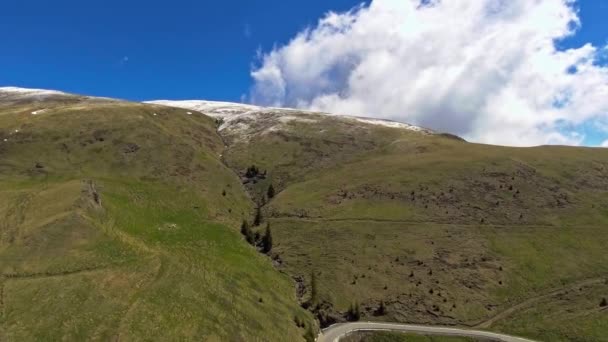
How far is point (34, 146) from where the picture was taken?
488ft

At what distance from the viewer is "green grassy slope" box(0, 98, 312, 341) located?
7056cm

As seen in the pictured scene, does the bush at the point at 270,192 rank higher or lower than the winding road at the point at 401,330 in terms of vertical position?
higher

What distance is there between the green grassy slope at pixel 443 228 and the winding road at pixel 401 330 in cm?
340

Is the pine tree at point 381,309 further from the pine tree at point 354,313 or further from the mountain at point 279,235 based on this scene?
the pine tree at point 354,313

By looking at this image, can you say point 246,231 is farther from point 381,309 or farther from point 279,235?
point 381,309

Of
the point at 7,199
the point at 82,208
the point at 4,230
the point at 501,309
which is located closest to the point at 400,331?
the point at 501,309

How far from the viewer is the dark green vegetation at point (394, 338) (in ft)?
300

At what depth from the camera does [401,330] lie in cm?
9450

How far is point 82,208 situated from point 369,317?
60.6 metres

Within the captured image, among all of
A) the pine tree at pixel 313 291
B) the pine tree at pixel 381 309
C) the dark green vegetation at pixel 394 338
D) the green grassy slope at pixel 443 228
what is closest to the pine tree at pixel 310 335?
the dark green vegetation at pixel 394 338

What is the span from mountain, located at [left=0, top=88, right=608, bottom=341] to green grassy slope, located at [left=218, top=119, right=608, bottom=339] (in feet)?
1.53

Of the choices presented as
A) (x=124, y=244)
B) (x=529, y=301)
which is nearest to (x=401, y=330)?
(x=529, y=301)

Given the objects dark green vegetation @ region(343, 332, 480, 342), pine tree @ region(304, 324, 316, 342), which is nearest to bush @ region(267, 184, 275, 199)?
pine tree @ region(304, 324, 316, 342)

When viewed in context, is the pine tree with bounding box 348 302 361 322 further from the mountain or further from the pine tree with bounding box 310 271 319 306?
the pine tree with bounding box 310 271 319 306
